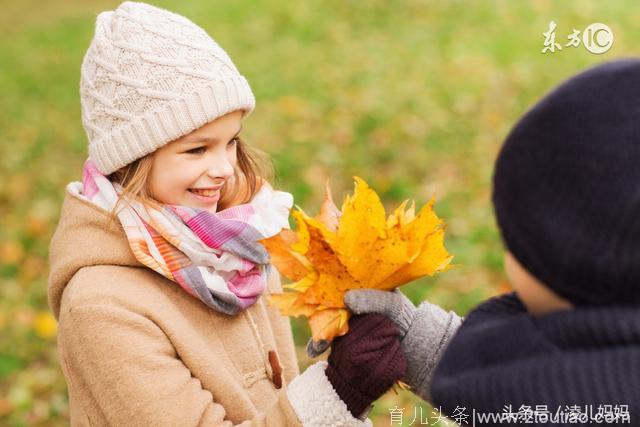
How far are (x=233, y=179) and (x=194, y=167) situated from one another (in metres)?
0.24

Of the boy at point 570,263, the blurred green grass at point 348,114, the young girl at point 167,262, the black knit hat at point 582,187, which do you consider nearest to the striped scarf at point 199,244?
the young girl at point 167,262

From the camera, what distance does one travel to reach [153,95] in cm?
194

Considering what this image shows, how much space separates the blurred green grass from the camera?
14.7 feet

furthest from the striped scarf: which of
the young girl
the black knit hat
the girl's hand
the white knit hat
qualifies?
the black knit hat

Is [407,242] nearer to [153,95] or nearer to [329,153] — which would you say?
[153,95]

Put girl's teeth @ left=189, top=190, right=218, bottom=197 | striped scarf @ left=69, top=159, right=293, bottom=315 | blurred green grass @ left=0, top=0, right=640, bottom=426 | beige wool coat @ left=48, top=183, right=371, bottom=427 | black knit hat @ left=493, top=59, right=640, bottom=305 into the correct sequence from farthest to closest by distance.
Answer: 1. blurred green grass @ left=0, top=0, right=640, bottom=426
2. girl's teeth @ left=189, top=190, right=218, bottom=197
3. striped scarf @ left=69, top=159, right=293, bottom=315
4. beige wool coat @ left=48, top=183, right=371, bottom=427
5. black knit hat @ left=493, top=59, right=640, bottom=305

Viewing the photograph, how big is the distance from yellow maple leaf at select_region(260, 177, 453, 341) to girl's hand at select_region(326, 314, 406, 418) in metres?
0.04

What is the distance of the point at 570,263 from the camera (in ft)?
4.18

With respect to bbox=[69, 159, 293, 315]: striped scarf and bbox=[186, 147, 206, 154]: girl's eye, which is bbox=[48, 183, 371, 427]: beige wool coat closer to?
bbox=[69, 159, 293, 315]: striped scarf

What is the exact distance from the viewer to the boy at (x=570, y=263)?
1232 millimetres

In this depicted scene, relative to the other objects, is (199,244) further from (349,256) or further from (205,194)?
(349,256)

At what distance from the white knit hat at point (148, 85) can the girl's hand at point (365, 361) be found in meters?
0.69

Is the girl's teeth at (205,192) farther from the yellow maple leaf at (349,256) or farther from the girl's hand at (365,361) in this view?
the girl's hand at (365,361)

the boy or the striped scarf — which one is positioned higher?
the boy
